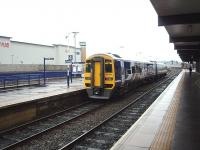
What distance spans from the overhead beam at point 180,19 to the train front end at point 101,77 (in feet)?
11.7

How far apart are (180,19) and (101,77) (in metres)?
5.38

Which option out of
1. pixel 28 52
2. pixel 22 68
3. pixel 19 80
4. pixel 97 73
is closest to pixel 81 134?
pixel 97 73

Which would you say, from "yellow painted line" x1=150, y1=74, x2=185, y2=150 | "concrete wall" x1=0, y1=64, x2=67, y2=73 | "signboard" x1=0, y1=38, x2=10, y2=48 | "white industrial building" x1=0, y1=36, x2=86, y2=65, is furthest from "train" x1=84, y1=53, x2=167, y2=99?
"signboard" x1=0, y1=38, x2=10, y2=48

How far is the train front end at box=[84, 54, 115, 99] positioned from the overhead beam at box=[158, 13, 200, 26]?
3560 millimetres

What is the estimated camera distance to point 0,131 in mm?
10359

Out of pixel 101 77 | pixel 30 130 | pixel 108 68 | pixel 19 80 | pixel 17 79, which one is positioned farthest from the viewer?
pixel 19 80

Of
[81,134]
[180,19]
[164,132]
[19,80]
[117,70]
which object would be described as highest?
[180,19]

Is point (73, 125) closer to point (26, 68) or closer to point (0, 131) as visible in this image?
point (0, 131)

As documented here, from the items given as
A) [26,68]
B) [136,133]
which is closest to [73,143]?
[136,133]

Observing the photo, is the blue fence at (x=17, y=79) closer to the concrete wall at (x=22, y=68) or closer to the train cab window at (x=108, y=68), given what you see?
the train cab window at (x=108, y=68)

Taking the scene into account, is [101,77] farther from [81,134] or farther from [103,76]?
[81,134]

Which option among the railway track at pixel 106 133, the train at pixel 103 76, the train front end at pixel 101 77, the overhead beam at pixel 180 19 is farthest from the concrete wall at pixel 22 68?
the railway track at pixel 106 133

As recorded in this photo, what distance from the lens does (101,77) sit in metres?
16.6

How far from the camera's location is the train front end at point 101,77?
54.4 ft
